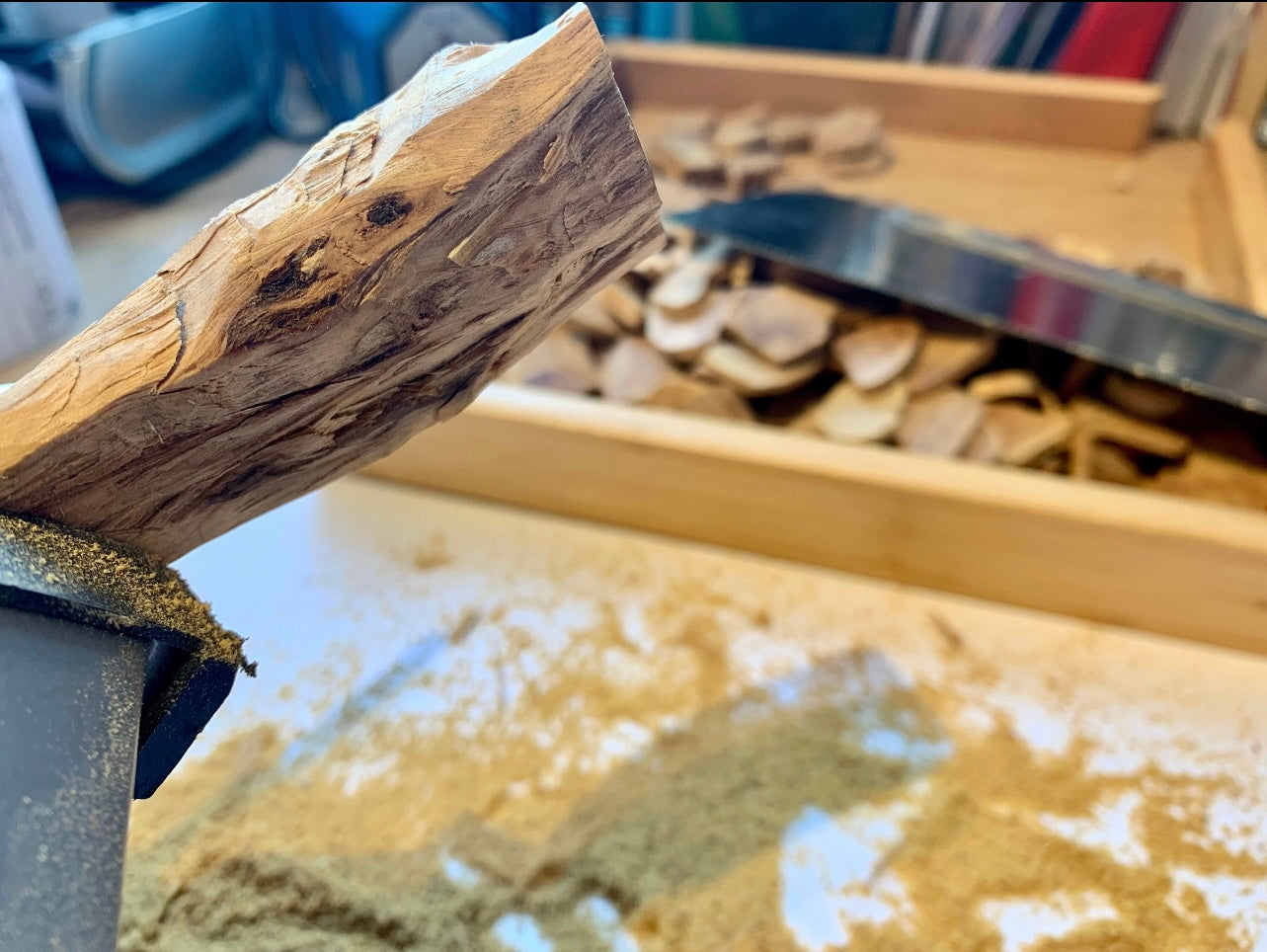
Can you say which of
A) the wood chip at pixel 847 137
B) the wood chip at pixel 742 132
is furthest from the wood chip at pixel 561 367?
the wood chip at pixel 847 137

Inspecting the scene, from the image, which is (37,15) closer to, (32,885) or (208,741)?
(208,741)

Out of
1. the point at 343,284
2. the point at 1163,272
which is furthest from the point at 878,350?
the point at 343,284

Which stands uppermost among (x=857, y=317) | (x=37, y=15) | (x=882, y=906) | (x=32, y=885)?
(x=37, y=15)

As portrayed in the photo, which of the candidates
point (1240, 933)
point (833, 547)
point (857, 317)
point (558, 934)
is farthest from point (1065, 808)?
point (857, 317)

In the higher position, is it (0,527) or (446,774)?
(0,527)

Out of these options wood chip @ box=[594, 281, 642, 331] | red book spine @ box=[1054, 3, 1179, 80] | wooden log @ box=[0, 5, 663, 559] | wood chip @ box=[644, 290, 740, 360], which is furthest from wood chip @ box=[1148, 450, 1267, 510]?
red book spine @ box=[1054, 3, 1179, 80]

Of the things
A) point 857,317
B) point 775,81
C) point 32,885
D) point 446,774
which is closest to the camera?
point 32,885

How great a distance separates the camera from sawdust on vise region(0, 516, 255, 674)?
437 mm

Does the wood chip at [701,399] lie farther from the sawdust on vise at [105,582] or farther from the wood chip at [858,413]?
the sawdust on vise at [105,582]

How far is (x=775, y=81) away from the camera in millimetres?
1608

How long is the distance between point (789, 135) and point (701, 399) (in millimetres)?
706

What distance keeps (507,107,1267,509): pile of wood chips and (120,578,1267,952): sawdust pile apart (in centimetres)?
28

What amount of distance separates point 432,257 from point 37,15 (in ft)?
4.02

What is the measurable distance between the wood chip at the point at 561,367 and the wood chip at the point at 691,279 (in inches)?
4.6
